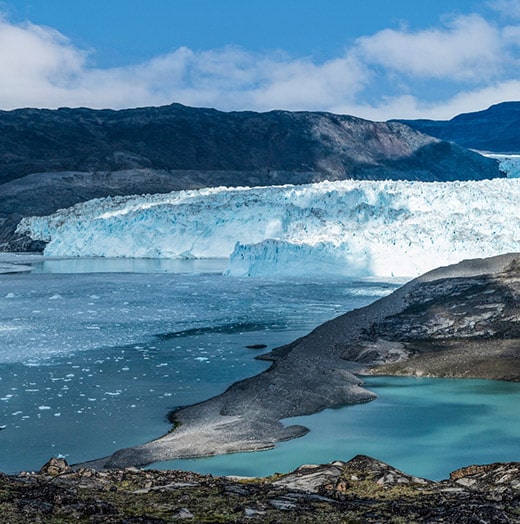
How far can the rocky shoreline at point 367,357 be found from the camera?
815cm

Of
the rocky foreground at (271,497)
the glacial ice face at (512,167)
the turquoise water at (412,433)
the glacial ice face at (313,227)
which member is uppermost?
the glacial ice face at (512,167)

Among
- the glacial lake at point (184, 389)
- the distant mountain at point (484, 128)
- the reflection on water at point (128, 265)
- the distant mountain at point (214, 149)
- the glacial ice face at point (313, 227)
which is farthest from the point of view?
the distant mountain at point (484, 128)

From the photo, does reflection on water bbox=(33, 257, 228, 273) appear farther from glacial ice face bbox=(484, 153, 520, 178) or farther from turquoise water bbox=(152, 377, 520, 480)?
glacial ice face bbox=(484, 153, 520, 178)

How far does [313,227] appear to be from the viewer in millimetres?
29688

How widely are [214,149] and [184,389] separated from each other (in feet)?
261

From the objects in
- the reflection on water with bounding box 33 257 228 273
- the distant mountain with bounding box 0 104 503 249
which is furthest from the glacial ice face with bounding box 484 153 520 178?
the reflection on water with bounding box 33 257 228 273

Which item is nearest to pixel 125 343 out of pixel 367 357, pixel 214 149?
pixel 367 357

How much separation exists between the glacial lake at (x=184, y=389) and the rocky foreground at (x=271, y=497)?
1.69 m

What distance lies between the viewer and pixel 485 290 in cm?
1469

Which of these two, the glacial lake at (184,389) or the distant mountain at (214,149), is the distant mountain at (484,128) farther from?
the glacial lake at (184,389)

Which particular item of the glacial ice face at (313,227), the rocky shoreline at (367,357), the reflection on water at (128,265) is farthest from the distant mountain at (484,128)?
the rocky shoreline at (367,357)

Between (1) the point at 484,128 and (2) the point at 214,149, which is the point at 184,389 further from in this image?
(1) the point at 484,128

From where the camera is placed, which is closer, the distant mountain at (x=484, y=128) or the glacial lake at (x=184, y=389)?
the glacial lake at (x=184, y=389)

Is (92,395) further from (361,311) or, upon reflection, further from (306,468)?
(361,311)
